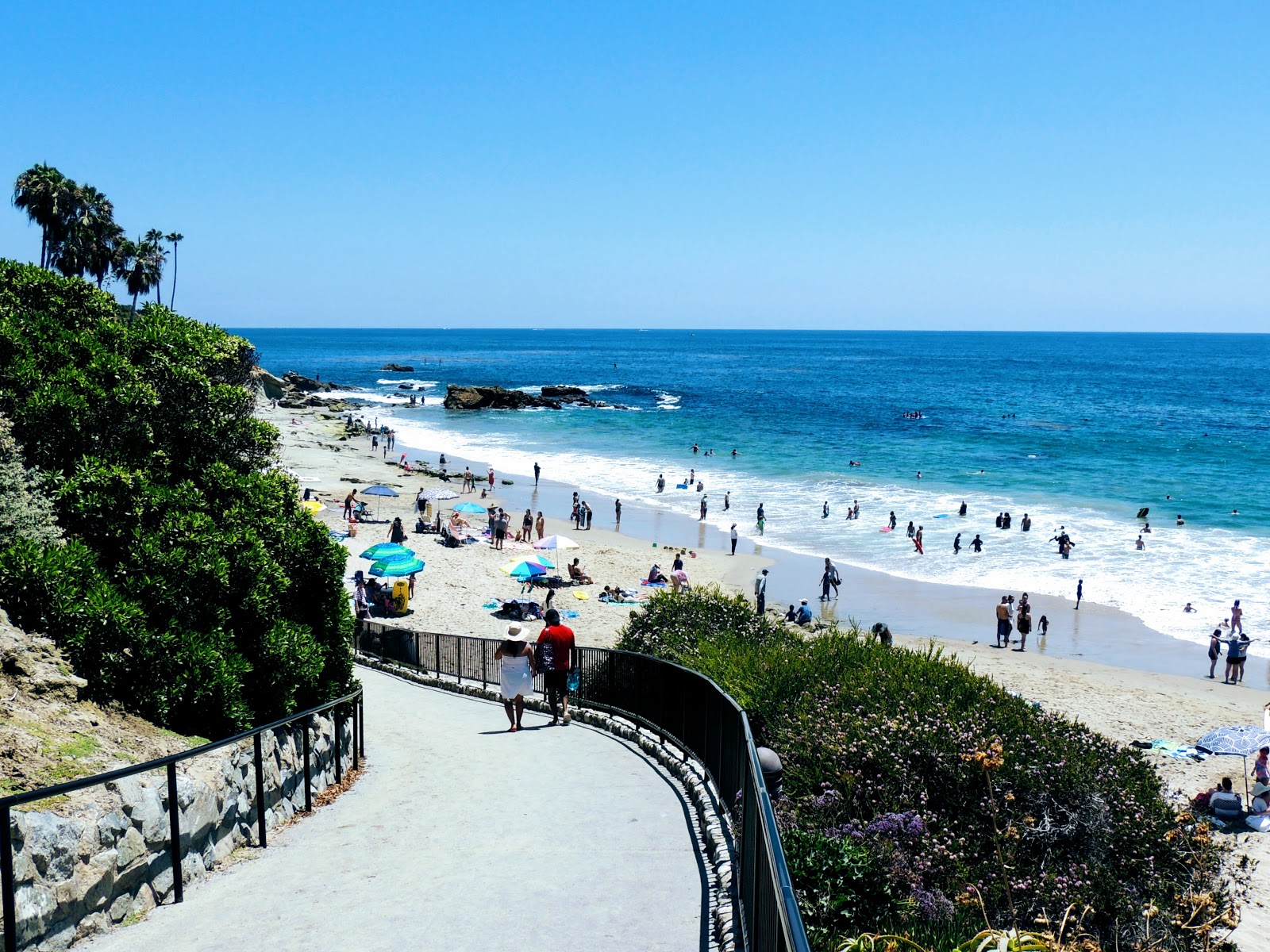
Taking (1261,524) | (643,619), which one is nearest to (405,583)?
(643,619)

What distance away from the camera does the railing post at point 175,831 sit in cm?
616

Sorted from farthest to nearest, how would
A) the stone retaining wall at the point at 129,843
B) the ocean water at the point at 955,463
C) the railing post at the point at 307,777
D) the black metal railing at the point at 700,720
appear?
the ocean water at the point at 955,463
the railing post at the point at 307,777
the stone retaining wall at the point at 129,843
the black metal railing at the point at 700,720

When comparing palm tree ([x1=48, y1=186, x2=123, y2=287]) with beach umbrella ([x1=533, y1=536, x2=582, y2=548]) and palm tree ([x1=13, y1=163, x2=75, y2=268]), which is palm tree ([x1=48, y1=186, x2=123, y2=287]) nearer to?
palm tree ([x1=13, y1=163, x2=75, y2=268])

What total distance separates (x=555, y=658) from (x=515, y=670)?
21.8 inches

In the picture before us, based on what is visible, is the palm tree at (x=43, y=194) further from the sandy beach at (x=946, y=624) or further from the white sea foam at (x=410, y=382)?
the white sea foam at (x=410, y=382)

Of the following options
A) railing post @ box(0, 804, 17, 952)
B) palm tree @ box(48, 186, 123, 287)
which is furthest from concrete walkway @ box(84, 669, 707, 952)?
palm tree @ box(48, 186, 123, 287)

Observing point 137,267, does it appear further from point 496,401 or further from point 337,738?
point 337,738

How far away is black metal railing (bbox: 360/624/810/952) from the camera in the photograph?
12.7ft

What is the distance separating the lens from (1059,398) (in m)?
107

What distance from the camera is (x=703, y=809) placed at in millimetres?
7441

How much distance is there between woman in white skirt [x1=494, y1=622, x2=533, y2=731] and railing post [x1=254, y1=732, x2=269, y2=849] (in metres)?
3.77

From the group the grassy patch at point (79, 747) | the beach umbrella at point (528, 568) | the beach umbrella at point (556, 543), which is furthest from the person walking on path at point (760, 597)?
the grassy patch at point (79, 747)

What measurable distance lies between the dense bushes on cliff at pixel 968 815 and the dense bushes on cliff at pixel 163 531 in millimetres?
4726

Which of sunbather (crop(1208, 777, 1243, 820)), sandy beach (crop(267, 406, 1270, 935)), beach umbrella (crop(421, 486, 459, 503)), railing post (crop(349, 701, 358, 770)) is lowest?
sandy beach (crop(267, 406, 1270, 935))
